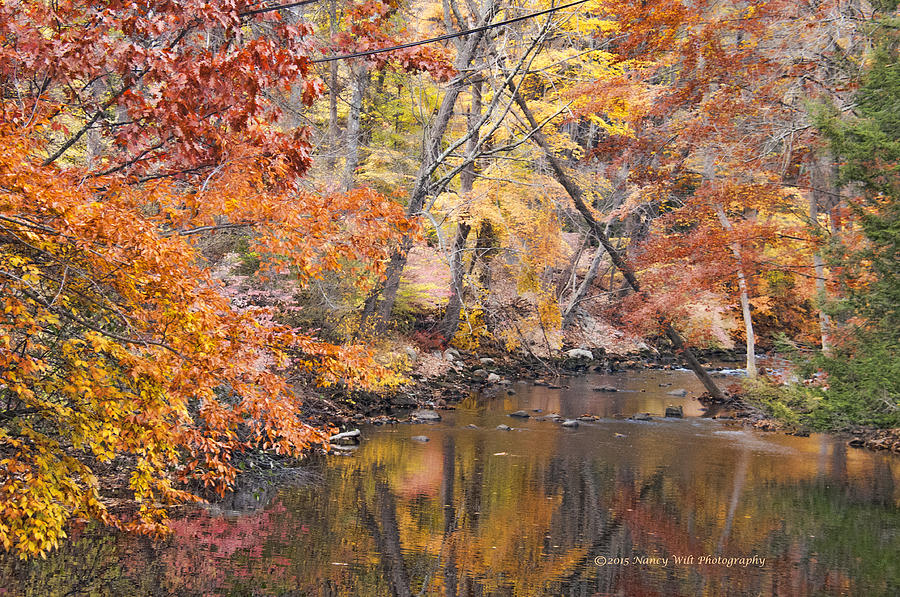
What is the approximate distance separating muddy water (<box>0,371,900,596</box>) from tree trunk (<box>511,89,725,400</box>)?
390cm

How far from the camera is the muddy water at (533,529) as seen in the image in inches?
293

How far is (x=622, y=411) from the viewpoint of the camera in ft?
60.8

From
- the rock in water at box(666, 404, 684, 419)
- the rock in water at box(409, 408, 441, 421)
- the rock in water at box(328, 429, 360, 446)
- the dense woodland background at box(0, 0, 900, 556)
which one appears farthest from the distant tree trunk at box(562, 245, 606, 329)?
the rock in water at box(328, 429, 360, 446)

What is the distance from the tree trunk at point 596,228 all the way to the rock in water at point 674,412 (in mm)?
1268

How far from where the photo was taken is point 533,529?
30.7 ft

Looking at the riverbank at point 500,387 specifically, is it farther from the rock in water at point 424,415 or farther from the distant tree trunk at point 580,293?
the distant tree trunk at point 580,293

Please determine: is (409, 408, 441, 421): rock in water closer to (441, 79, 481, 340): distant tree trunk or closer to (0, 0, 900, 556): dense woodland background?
(0, 0, 900, 556): dense woodland background

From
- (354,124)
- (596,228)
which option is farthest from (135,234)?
(354,124)

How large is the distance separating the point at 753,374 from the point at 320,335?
10.6 m

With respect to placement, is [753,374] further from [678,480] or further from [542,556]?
[542,556]

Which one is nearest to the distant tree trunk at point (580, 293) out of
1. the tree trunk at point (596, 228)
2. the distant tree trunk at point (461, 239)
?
the distant tree trunk at point (461, 239)

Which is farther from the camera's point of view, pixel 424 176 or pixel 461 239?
pixel 461 239

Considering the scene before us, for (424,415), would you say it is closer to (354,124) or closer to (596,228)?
(596,228)

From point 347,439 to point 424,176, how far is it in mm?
5593
